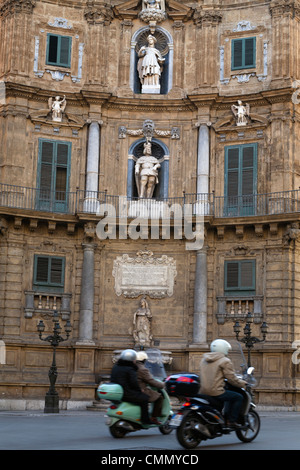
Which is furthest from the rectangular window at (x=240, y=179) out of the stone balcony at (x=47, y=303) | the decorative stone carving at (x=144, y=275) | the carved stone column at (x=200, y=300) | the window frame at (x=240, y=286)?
the stone balcony at (x=47, y=303)

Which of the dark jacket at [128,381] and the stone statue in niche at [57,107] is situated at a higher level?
the stone statue in niche at [57,107]

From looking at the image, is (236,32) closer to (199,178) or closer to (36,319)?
(199,178)

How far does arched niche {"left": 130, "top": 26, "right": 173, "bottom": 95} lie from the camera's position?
96.1 feet

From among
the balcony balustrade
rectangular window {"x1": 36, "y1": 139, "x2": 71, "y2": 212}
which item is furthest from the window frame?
rectangular window {"x1": 36, "y1": 139, "x2": 71, "y2": 212}

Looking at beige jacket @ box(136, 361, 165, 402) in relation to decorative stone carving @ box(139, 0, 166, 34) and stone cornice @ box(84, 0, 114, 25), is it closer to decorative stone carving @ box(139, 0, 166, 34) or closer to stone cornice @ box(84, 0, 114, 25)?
stone cornice @ box(84, 0, 114, 25)

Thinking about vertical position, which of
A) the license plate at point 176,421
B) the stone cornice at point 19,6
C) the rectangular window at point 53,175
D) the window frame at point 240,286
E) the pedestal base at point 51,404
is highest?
the stone cornice at point 19,6

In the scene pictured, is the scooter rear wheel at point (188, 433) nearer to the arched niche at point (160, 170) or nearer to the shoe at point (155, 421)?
the shoe at point (155, 421)

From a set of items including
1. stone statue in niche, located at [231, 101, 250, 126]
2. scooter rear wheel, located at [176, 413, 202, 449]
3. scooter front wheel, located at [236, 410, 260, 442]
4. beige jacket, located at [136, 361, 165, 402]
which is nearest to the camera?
scooter rear wheel, located at [176, 413, 202, 449]

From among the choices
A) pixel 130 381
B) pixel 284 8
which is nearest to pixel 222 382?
pixel 130 381

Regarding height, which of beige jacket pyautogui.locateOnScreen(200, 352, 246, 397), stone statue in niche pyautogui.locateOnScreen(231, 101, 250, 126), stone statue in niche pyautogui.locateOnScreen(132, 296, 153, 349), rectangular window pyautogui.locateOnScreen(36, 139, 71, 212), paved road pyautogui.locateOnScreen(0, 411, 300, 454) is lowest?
paved road pyautogui.locateOnScreen(0, 411, 300, 454)

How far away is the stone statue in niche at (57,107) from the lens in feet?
91.8

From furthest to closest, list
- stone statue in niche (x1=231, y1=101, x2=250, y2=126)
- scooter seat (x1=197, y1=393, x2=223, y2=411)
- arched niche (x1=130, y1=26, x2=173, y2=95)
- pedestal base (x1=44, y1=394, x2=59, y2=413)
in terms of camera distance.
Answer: arched niche (x1=130, y1=26, x2=173, y2=95) < stone statue in niche (x1=231, y1=101, x2=250, y2=126) < pedestal base (x1=44, y1=394, x2=59, y2=413) < scooter seat (x1=197, y1=393, x2=223, y2=411)

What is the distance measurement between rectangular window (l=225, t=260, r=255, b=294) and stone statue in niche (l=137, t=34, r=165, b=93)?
7690 millimetres

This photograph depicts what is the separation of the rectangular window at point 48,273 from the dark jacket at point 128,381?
14.3 m
